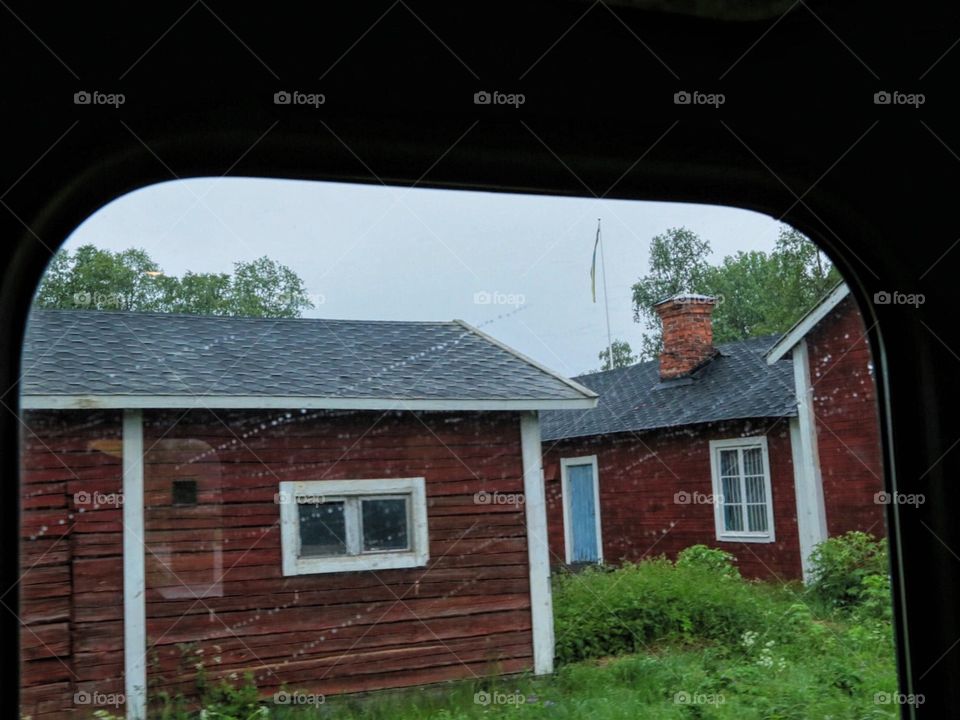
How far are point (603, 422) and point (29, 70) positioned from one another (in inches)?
115

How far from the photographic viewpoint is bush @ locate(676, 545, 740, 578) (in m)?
3.67

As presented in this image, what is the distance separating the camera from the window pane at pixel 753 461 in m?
4.13

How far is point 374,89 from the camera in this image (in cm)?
105

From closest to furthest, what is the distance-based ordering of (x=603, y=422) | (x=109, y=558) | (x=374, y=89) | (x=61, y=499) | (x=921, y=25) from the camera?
(x=374, y=89)
(x=921, y=25)
(x=61, y=499)
(x=109, y=558)
(x=603, y=422)

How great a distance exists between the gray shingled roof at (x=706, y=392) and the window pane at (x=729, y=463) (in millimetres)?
202

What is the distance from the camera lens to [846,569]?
138 inches

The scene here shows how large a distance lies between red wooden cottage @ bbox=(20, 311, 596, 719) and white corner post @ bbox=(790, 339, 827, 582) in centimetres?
119

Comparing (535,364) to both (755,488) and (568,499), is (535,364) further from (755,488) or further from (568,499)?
(755,488)

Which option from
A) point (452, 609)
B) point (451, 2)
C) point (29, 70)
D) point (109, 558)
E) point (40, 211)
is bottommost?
point (452, 609)

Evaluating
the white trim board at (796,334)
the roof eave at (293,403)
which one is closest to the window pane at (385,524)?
the roof eave at (293,403)

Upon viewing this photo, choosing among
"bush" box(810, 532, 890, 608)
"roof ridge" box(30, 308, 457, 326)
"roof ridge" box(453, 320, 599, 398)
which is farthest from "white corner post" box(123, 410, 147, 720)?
"bush" box(810, 532, 890, 608)

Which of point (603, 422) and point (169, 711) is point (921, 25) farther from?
point (169, 711)

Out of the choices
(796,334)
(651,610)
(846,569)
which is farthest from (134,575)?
(796,334)

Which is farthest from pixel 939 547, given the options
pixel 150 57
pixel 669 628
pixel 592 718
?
pixel 669 628
